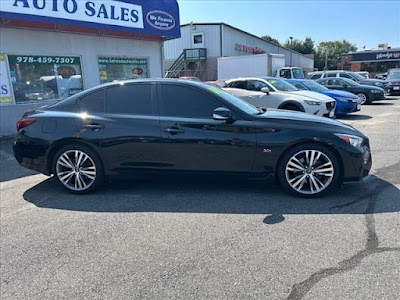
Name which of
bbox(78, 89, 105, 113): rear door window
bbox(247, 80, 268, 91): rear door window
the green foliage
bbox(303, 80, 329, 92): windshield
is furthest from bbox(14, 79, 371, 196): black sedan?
the green foliage

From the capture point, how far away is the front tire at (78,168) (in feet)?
14.5

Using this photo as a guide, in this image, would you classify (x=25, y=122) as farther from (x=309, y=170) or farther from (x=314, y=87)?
(x=314, y=87)

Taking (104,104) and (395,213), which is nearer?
(395,213)

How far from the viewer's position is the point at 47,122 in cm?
451

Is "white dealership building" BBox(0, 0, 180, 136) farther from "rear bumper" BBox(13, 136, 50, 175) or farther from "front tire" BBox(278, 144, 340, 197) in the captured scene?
"front tire" BBox(278, 144, 340, 197)

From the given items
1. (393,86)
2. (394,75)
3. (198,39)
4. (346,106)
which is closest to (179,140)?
(346,106)

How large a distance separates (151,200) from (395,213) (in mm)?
2884

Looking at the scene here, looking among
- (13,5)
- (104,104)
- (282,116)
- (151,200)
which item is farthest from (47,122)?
(13,5)

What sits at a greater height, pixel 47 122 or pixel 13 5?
pixel 13 5

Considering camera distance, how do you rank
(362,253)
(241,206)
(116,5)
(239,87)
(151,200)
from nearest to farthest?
(362,253) < (241,206) < (151,200) < (116,5) < (239,87)

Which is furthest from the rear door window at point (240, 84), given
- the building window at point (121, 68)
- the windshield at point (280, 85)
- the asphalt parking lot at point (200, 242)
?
the asphalt parking lot at point (200, 242)

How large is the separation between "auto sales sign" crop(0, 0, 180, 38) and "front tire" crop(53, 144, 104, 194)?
5.55 m

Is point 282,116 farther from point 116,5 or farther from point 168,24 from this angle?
point 168,24

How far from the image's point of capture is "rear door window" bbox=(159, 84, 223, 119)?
4.22 meters
